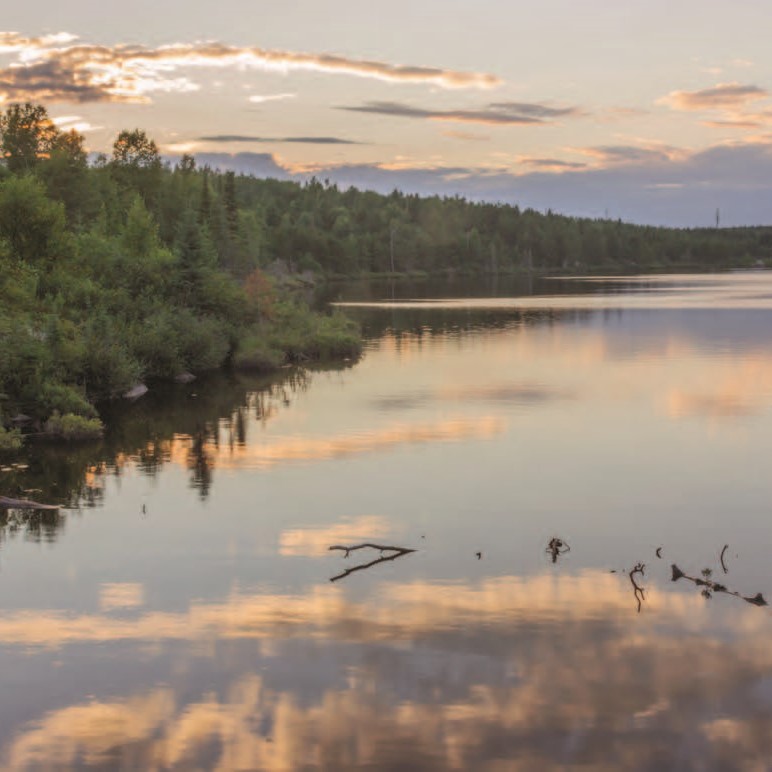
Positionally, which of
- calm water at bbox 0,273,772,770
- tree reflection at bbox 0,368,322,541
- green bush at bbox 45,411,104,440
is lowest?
calm water at bbox 0,273,772,770

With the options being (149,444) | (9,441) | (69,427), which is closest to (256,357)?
(149,444)

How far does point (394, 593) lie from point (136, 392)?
122 feet

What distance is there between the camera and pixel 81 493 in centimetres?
3678

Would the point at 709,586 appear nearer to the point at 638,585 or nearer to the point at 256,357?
the point at 638,585

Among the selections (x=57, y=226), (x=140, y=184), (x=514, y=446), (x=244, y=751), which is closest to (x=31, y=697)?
(x=244, y=751)

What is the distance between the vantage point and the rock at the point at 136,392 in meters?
59.1

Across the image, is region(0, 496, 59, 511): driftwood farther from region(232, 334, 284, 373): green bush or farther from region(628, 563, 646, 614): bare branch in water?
region(232, 334, 284, 373): green bush

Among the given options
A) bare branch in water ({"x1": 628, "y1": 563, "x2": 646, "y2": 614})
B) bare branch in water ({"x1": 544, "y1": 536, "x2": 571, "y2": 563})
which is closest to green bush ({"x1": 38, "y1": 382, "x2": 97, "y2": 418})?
bare branch in water ({"x1": 544, "y1": 536, "x2": 571, "y2": 563})

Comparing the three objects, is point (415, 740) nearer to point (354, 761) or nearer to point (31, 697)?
point (354, 761)

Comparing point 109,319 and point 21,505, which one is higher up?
point 109,319

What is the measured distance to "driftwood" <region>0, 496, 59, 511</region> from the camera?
3445 centimetres

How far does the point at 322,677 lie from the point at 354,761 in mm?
3397

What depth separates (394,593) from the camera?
26141 millimetres

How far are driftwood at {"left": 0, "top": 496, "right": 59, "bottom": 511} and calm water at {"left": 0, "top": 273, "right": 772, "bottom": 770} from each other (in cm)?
84
